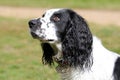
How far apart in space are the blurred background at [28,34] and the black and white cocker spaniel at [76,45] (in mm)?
763

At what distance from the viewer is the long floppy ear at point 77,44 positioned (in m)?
7.20

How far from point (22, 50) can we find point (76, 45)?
6.82 metres

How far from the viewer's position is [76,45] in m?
7.25

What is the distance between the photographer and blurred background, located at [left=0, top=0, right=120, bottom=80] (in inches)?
443

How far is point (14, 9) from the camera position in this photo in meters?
24.4

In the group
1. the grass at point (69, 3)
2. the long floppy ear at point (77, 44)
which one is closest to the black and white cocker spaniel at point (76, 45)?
the long floppy ear at point (77, 44)

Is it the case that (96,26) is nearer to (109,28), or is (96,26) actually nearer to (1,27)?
(109,28)

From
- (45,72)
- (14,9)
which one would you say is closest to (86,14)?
(14,9)

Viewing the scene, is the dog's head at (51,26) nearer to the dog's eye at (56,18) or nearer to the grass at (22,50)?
the dog's eye at (56,18)

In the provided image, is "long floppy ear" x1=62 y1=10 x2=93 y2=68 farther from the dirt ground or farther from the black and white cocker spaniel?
the dirt ground

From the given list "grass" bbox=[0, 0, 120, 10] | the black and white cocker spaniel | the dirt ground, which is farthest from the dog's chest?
"grass" bbox=[0, 0, 120, 10]

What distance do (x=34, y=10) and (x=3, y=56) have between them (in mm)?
11353

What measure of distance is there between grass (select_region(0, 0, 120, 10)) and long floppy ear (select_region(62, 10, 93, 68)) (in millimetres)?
17926

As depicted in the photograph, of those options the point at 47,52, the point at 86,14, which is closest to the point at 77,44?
the point at 47,52
